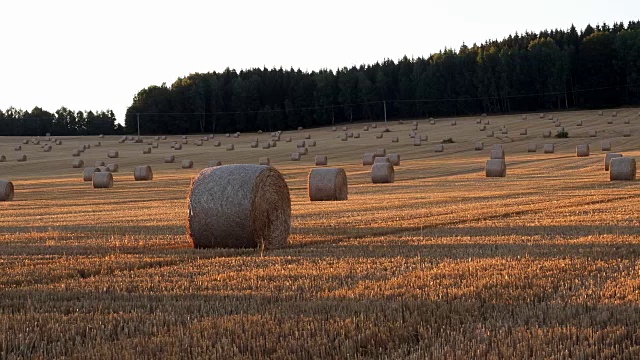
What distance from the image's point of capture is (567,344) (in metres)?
7.05

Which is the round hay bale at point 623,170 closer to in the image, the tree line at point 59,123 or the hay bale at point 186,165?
the hay bale at point 186,165

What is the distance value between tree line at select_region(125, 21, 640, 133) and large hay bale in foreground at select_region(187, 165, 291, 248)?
298 feet

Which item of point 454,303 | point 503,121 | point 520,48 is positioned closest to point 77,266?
point 454,303

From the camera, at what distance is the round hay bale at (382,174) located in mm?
36500

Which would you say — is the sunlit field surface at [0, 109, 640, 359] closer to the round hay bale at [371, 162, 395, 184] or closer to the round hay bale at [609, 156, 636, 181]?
the round hay bale at [609, 156, 636, 181]

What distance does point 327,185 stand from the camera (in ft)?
89.8

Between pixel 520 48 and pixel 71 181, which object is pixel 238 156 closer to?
pixel 71 181

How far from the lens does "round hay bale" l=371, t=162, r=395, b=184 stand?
120ft

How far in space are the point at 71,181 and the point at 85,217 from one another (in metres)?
23.0

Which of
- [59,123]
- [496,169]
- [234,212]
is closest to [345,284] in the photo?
[234,212]

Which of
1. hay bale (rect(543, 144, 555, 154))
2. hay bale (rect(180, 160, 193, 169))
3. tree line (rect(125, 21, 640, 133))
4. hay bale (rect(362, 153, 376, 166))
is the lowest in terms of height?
hay bale (rect(543, 144, 555, 154))

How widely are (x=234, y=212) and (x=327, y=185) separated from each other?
41.1 feet

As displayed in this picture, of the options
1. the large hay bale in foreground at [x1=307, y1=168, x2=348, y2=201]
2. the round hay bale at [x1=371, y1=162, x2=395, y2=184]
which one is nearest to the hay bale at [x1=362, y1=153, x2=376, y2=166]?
the round hay bale at [x1=371, y1=162, x2=395, y2=184]

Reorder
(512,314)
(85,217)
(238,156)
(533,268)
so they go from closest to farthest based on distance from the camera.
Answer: (512,314) < (533,268) < (85,217) < (238,156)
